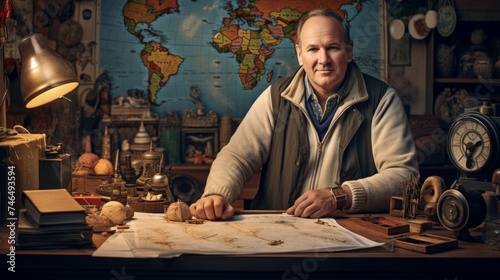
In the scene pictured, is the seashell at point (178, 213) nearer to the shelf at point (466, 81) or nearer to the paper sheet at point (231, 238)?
the paper sheet at point (231, 238)

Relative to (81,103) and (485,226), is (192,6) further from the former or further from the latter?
(485,226)

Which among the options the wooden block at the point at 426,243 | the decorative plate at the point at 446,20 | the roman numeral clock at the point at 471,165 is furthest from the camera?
the decorative plate at the point at 446,20

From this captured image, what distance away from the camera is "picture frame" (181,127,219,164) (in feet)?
19.9

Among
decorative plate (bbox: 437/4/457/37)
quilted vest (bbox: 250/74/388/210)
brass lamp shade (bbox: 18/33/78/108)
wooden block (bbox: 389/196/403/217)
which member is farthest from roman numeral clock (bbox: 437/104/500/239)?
decorative plate (bbox: 437/4/457/37)

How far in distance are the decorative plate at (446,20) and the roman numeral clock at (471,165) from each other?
123 inches

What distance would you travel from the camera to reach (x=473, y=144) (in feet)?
9.14

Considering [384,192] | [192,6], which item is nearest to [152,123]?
[192,6]

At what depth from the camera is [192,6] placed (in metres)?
6.10

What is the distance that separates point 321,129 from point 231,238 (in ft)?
4.39

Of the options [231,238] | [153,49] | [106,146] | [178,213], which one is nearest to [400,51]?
[153,49]

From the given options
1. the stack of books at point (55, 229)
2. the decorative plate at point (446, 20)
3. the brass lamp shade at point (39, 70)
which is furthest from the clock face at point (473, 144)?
the decorative plate at point (446, 20)

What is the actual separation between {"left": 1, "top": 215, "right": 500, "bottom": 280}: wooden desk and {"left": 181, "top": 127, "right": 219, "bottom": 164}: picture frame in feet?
12.4

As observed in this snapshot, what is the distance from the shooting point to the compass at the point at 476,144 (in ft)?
8.91

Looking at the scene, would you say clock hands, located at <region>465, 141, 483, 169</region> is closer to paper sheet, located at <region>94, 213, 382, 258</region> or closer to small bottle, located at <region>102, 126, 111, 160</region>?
paper sheet, located at <region>94, 213, 382, 258</region>
